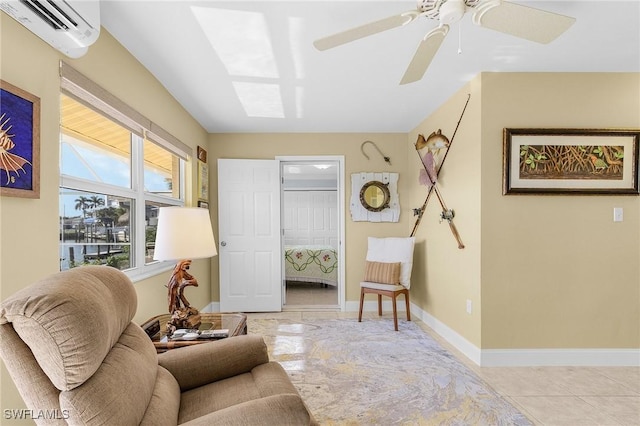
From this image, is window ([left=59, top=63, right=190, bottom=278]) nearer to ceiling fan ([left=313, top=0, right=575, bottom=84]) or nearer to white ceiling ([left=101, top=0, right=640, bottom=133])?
white ceiling ([left=101, top=0, right=640, bottom=133])

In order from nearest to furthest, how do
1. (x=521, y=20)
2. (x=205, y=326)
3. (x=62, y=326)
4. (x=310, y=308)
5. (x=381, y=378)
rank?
(x=62, y=326), (x=521, y=20), (x=205, y=326), (x=381, y=378), (x=310, y=308)

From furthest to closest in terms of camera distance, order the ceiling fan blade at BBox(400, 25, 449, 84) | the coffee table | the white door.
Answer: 1. the white door
2. the coffee table
3. the ceiling fan blade at BBox(400, 25, 449, 84)

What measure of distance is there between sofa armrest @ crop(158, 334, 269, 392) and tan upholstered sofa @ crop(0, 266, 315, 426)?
7 centimetres

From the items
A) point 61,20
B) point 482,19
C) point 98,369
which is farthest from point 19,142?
point 482,19

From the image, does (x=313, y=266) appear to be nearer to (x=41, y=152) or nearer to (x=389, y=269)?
(x=389, y=269)

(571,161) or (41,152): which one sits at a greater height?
(571,161)

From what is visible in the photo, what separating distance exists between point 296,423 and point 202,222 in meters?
1.27

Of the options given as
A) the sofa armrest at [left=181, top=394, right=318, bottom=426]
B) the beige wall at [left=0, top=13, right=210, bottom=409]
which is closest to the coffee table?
the beige wall at [left=0, top=13, right=210, bottom=409]

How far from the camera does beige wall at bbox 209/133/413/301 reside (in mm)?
4367

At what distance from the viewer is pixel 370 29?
1.51 meters

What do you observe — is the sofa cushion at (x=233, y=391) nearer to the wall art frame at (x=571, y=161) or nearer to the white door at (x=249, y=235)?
the wall art frame at (x=571, y=161)

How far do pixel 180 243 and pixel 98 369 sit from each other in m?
0.95

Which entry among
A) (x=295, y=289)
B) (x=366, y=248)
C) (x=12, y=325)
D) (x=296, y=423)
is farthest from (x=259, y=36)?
(x=295, y=289)

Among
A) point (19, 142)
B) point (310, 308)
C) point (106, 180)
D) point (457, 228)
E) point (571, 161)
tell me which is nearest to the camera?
point (19, 142)
